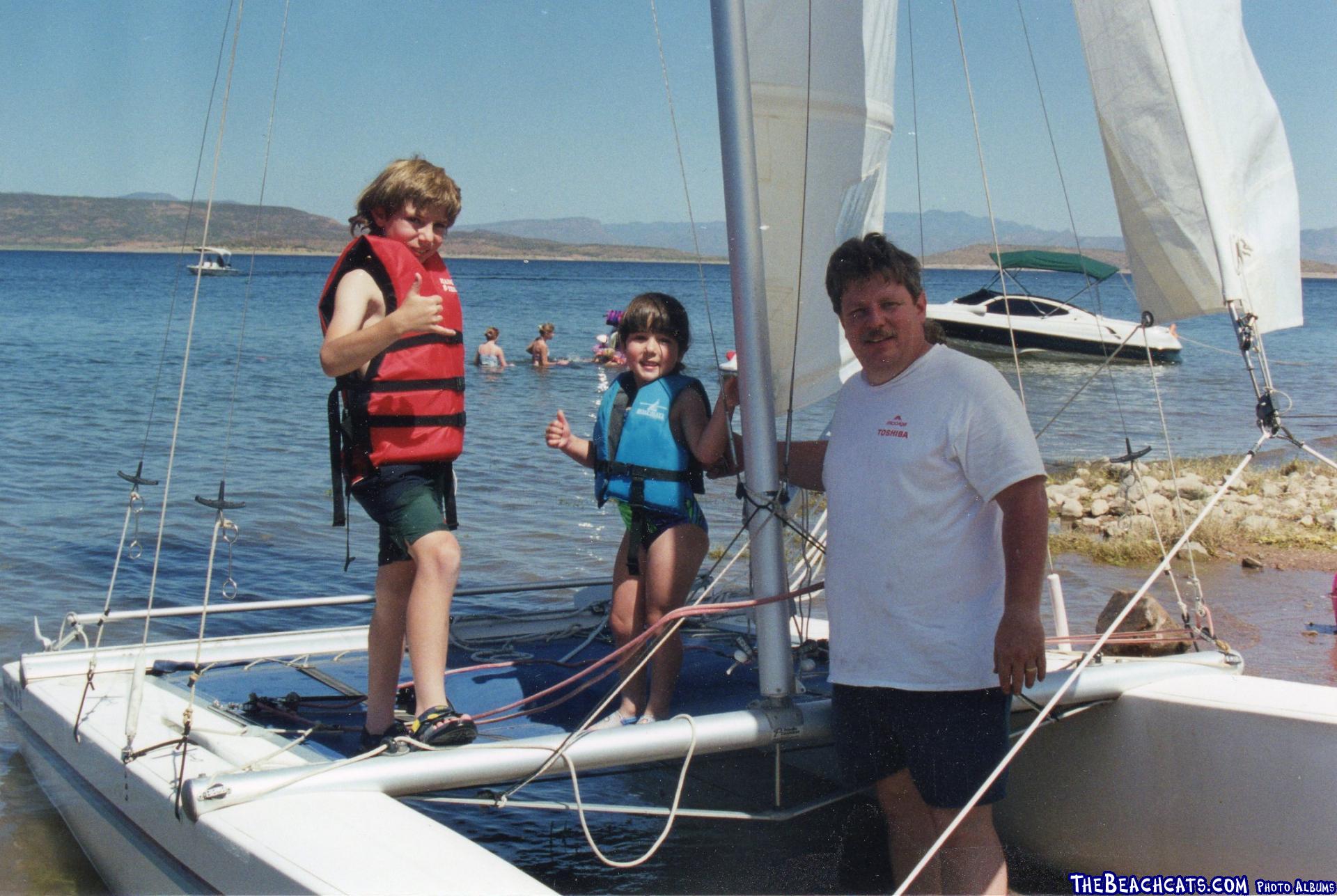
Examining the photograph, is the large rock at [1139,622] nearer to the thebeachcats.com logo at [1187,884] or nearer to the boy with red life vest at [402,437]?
the thebeachcats.com logo at [1187,884]

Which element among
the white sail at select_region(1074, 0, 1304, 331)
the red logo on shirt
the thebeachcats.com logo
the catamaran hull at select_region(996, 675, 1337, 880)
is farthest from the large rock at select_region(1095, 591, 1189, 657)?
the red logo on shirt

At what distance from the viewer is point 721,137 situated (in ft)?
11.9

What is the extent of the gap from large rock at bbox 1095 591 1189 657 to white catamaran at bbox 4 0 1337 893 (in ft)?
2.34

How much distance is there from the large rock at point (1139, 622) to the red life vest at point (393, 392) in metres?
2.91

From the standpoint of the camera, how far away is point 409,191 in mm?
3672

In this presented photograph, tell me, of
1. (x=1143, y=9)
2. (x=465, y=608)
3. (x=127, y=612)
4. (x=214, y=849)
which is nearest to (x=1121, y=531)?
(x=465, y=608)

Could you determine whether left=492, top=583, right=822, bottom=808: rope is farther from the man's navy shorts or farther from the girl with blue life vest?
the man's navy shorts

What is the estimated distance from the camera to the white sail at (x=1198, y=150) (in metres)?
3.68

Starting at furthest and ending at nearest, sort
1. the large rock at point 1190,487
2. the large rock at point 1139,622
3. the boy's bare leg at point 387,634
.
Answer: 1. the large rock at point 1190,487
2. the large rock at point 1139,622
3. the boy's bare leg at point 387,634

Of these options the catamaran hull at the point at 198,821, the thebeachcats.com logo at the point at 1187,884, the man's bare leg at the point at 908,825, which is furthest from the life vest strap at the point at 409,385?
the thebeachcats.com logo at the point at 1187,884

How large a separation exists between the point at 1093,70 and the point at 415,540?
2.53m

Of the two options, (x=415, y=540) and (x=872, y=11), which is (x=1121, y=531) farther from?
(x=415, y=540)

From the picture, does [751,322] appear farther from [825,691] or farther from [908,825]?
[908,825]

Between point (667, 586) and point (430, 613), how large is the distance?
2.58 ft
